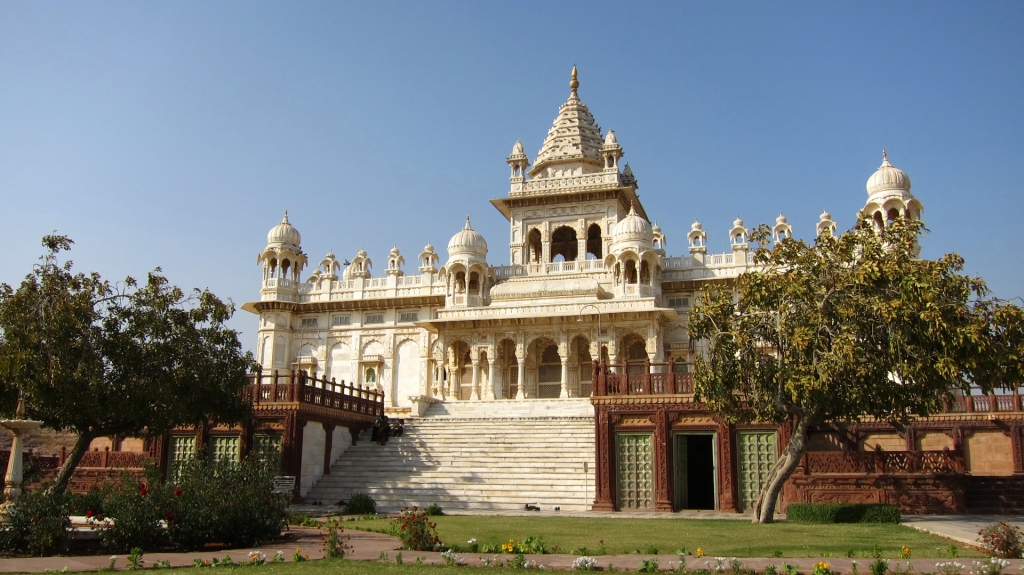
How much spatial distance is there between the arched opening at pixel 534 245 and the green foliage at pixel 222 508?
32021 mm

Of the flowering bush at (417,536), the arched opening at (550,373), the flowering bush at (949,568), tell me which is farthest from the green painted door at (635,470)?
the arched opening at (550,373)

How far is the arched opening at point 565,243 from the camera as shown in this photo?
48.7m

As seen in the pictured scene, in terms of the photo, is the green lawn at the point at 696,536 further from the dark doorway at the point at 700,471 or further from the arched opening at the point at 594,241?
the arched opening at the point at 594,241

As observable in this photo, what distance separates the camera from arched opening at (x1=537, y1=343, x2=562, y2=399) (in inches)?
1592

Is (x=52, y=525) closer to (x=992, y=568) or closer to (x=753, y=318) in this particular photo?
(x=992, y=568)

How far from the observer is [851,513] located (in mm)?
19266

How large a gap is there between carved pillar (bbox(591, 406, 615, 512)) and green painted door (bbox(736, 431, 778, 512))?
10.7ft

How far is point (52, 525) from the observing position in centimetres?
1315

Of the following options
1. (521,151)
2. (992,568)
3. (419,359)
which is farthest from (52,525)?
(521,151)

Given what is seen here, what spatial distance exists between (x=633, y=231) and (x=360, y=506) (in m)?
21.1

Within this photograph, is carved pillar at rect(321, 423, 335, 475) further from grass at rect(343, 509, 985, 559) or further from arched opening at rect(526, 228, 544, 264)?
arched opening at rect(526, 228, 544, 264)

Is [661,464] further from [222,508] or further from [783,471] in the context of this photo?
[222,508]

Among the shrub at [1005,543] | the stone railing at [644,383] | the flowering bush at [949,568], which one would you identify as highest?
the stone railing at [644,383]

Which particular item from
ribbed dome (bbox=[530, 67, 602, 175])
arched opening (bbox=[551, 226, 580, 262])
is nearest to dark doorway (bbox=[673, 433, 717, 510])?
arched opening (bbox=[551, 226, 580, 262])
